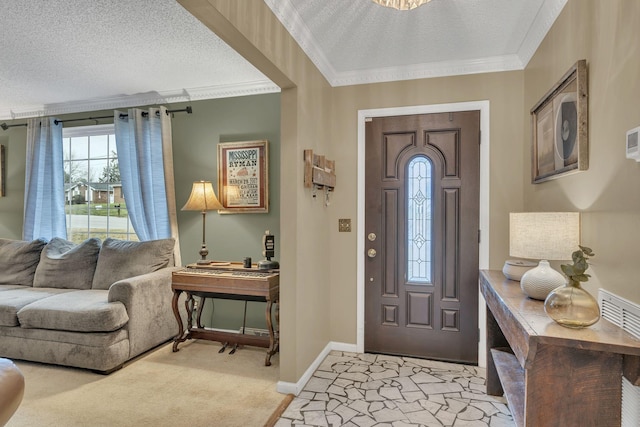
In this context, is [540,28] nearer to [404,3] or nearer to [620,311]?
[404,3]

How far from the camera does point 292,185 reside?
8.21ft

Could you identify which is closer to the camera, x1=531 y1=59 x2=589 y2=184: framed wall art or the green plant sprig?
the green plant sprig

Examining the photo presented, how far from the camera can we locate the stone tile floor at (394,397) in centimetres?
219

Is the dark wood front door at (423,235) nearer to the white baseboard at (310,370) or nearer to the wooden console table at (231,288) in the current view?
the white baseboard at (310,370)

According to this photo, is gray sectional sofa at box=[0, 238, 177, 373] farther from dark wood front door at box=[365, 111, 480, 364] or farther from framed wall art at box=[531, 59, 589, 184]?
framed wall art at box=[531, 59, 589, 184]

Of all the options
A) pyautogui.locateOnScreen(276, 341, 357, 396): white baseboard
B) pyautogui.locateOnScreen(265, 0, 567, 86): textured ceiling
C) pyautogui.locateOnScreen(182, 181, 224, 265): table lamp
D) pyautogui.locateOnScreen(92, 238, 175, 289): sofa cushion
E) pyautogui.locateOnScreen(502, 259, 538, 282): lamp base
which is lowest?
pyautogui.locateOnScreen(276, 341, 357, 396): white baseboard

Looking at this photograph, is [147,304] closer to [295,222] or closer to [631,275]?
[295,222]

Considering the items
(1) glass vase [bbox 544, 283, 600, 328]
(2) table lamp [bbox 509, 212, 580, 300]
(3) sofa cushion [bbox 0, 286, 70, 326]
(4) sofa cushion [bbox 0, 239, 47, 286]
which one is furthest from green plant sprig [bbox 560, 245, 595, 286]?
(4) sofa cushion [bbox 0, 239, 47, 286]

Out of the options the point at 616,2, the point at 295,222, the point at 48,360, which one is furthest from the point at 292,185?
the point at 48,360

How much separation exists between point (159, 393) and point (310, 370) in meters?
1.08

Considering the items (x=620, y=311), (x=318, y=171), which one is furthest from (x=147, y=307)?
(x=620, y=311)

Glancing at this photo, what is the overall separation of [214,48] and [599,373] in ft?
9.98

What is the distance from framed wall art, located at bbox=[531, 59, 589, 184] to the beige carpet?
225cm

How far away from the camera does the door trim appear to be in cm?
295
